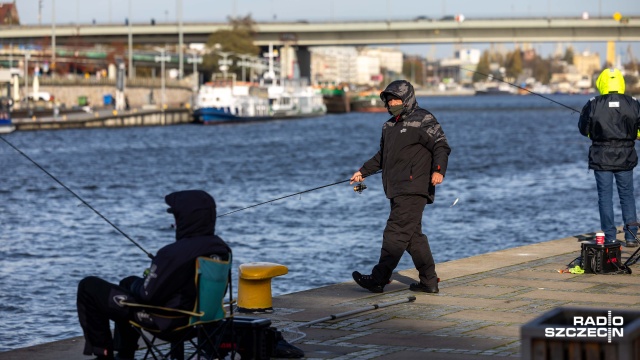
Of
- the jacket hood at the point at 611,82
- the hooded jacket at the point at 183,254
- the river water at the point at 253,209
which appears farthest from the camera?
the river water at the point at 253,209

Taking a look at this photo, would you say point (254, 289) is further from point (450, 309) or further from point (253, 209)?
point (253, 209)

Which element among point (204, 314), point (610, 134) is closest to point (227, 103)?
point (610, 134)

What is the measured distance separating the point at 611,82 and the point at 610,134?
0.54 metres

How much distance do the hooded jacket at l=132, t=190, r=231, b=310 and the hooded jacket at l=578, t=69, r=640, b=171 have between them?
6508 millimetres

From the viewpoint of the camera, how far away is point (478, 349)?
328 inches

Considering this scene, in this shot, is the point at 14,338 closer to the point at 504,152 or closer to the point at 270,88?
the point at 504,152

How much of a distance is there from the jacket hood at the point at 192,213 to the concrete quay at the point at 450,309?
4.76 ft

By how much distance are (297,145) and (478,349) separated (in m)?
64.5

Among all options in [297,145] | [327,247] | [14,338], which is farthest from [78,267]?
[297,145]

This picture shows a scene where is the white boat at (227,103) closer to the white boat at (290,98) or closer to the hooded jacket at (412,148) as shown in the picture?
the white boat at (290,98)

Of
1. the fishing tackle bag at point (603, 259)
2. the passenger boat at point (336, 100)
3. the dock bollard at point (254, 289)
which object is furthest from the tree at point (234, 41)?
the dock bollard at point (254, 289)

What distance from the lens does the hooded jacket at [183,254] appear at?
7035 mm

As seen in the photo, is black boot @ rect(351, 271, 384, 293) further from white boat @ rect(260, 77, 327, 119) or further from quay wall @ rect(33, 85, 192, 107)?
quay wall @ rect(33, 85, 192, 107)

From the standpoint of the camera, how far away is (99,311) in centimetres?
728
